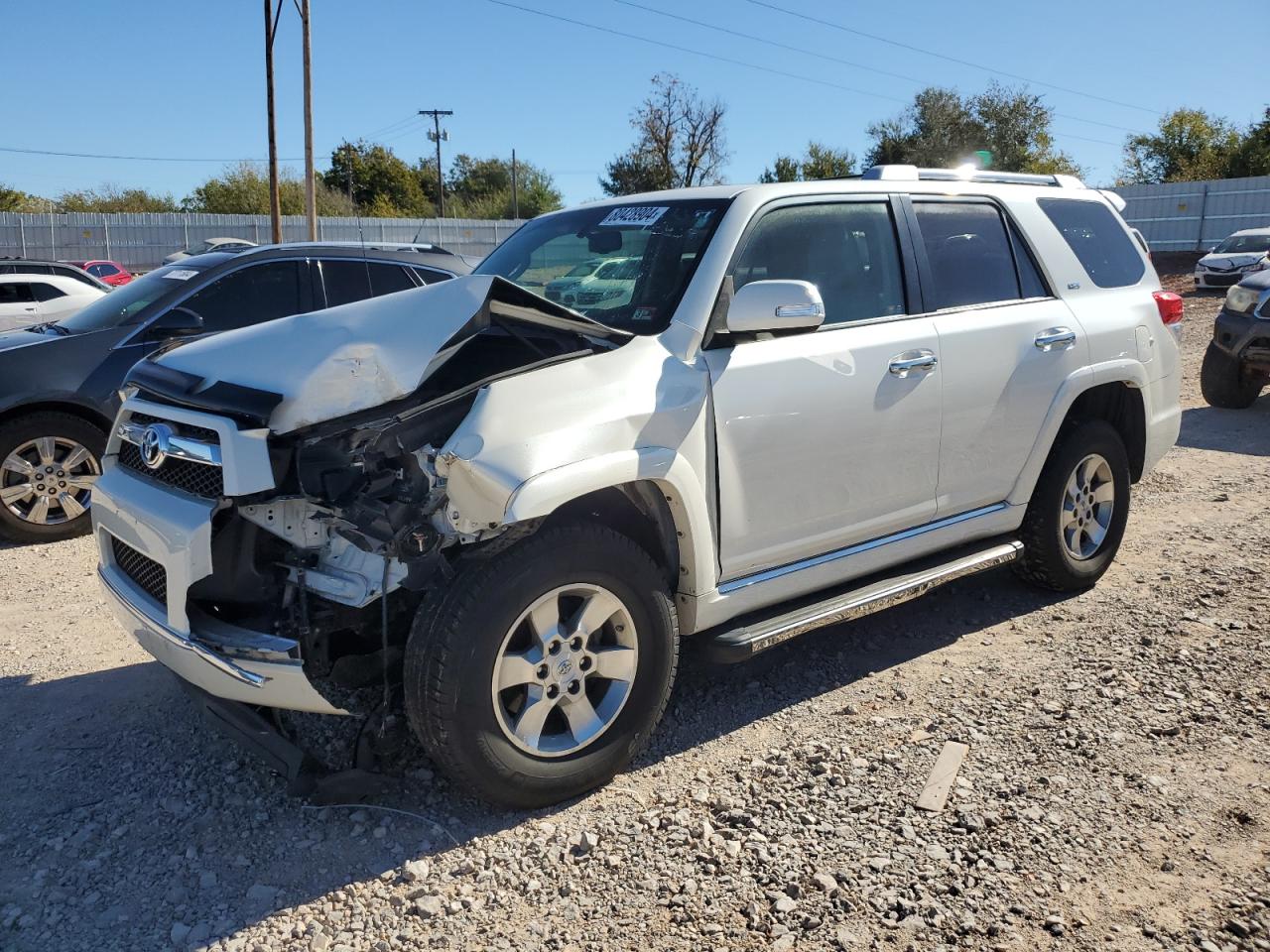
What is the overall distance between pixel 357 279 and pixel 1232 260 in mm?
21784

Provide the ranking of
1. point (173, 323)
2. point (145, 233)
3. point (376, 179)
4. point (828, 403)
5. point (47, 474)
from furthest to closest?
1. point (376, 179)
2. point (145, 233)
3. point (173, 323)
4. point (47, 474)
5. point (828, 403)

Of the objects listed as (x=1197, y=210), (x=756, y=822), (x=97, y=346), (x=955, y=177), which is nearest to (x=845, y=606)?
(x=756, y=822)

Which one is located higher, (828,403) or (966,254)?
(966,254)

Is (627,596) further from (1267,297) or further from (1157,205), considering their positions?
(1157,205)

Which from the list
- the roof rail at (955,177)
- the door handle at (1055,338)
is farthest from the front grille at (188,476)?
the door handle at (1055,338)

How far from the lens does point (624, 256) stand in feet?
13.2

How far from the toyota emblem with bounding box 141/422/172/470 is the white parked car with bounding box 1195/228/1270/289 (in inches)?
930

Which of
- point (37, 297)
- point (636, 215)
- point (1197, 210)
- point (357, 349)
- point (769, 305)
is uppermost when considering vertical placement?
point (1197, 210)

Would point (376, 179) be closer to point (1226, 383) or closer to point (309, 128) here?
point (309, 128)

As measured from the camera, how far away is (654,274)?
3.82 m

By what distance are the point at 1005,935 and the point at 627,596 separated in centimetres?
146

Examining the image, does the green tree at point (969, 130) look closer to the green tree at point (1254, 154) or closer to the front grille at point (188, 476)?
the green tree at point (1254, 154)

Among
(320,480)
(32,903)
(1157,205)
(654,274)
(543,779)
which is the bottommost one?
(32,903)

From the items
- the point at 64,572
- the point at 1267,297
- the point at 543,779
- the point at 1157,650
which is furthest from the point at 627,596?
the point at 1267,297
